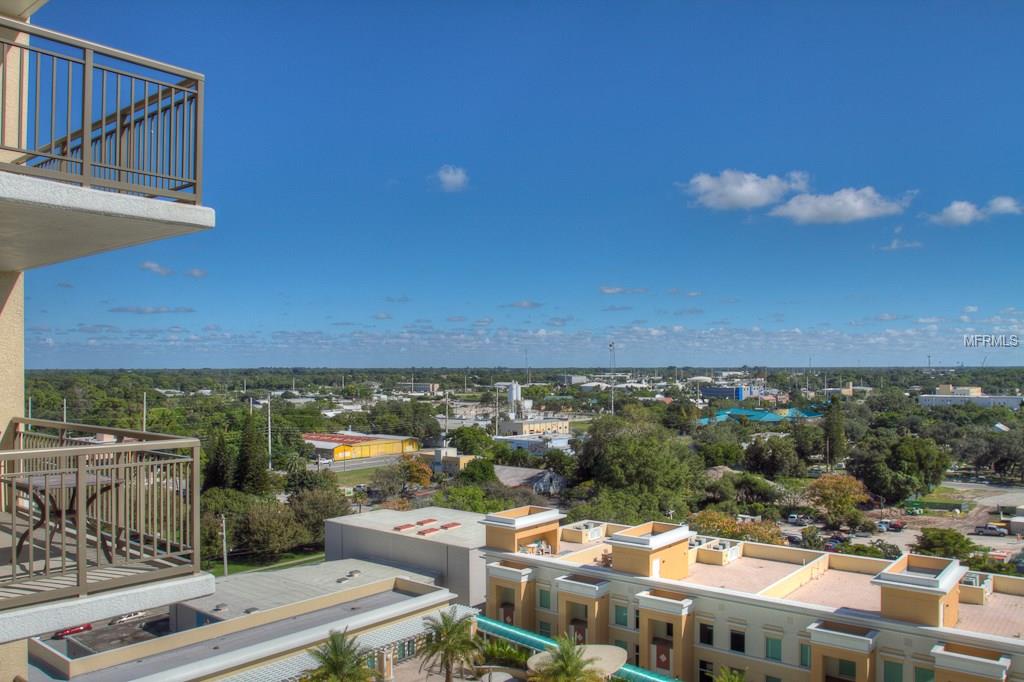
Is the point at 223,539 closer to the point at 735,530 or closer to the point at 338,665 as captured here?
the point at 338,665

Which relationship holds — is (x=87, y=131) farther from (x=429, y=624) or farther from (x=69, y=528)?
(x=429, y=624)

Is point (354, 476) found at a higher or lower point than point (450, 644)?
lower

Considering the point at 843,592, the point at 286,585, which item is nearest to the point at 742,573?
the point at 843,592

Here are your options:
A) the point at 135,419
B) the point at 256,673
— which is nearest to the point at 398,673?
the point at 256,673

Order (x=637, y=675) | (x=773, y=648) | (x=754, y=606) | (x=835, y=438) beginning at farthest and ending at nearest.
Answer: (x=835, y=438)
(x=754, y=606)
(x=773, y=648)
(x=637, y=675)

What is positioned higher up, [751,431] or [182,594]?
[182,594]

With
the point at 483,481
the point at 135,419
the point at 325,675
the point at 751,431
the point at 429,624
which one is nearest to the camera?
the point at 325,675
